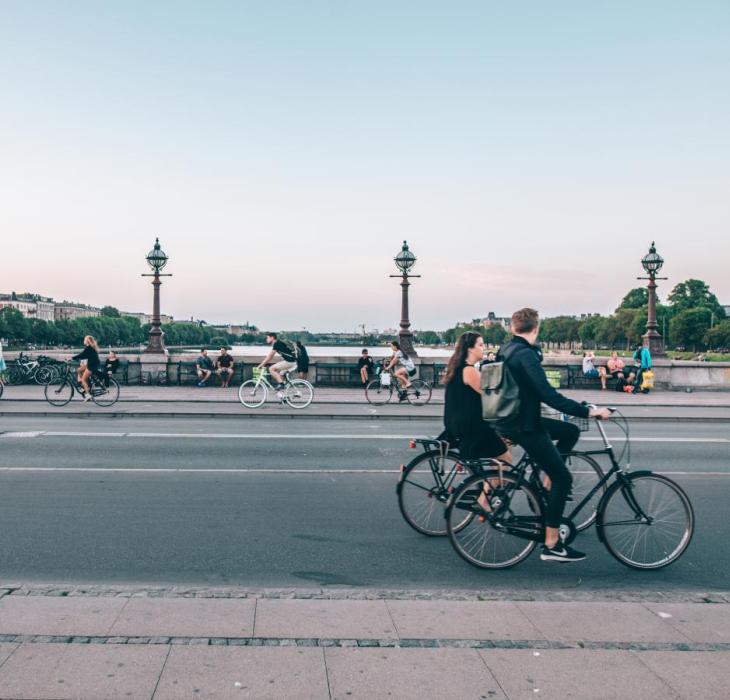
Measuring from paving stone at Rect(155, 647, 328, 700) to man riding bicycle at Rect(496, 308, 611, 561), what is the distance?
6.99ft

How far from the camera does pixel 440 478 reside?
20.1 ft

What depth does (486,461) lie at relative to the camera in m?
5.57

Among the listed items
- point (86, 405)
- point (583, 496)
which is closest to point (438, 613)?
point (583, 496)

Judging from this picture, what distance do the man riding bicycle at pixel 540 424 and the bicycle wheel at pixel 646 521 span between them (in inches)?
15.3

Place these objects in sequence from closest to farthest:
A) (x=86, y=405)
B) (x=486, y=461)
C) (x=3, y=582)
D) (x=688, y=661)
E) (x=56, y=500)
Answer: (x=688, y=661) → (x=3, y=582) → (x=486, y=461) → (x=56, y=500) → (x=86, y=405)

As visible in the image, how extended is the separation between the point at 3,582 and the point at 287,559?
1.92 meters

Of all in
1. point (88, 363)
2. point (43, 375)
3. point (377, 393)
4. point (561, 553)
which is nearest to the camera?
point (561, 553)

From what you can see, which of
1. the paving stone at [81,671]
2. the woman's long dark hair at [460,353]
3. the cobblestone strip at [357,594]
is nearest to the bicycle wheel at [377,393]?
the woman's long dark hair at [460,353]

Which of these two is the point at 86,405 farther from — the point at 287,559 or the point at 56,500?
the point at 287,559

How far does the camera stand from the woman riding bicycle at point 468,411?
566 cm

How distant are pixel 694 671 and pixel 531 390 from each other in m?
2.05

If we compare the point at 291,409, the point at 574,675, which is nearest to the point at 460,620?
the point at 574,675

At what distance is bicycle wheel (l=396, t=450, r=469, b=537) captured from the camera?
19.9 ft

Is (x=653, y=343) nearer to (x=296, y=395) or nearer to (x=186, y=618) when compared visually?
(x=296, y=395)
